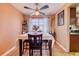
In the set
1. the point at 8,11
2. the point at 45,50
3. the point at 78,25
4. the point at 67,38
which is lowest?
the point at 45,50

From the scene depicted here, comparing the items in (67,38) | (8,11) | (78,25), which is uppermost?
(8,11)

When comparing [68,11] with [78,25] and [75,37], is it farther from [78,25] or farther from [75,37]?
[75,37]

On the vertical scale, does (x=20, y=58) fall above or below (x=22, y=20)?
below

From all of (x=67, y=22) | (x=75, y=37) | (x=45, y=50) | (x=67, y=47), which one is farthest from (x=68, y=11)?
(x=45, y=50)

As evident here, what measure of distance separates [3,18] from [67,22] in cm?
210

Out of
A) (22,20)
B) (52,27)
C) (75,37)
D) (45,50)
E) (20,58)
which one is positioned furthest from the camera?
(52,27)

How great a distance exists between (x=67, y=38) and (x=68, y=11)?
0.89 meters

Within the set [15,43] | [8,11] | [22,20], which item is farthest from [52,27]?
[8,11]

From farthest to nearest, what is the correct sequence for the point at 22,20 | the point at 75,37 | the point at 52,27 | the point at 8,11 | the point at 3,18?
the point at 52,27
the point at 22,20
the point at 75,37
the point at 8,11
the point at 3,18

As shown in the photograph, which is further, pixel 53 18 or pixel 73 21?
pixel 53 18

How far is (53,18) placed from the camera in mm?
6590

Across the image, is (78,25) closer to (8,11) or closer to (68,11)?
(68,11)

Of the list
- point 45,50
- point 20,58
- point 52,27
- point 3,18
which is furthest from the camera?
point 52,27

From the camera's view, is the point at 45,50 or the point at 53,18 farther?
the point at 53,18
